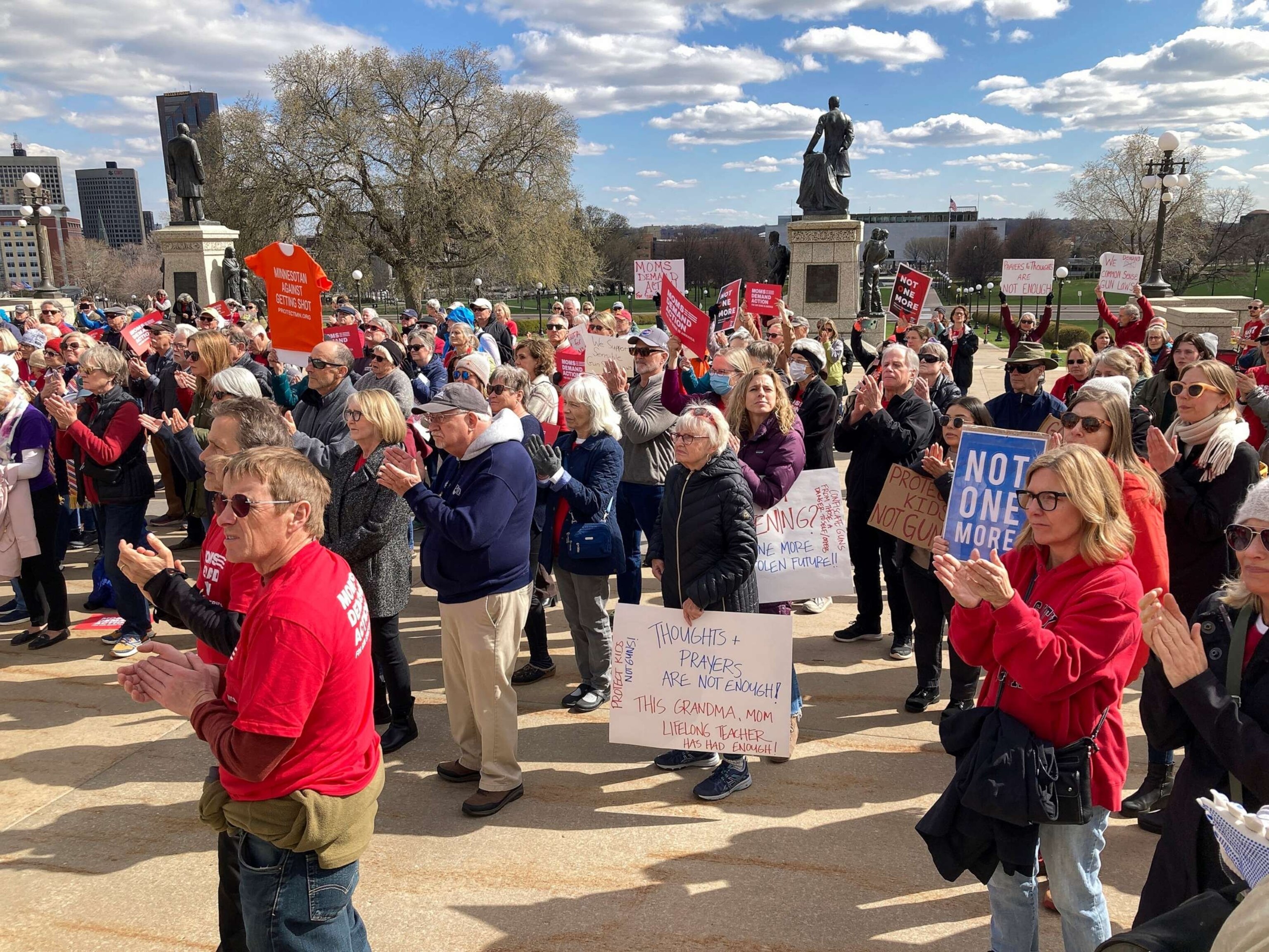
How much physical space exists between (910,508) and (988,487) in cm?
87

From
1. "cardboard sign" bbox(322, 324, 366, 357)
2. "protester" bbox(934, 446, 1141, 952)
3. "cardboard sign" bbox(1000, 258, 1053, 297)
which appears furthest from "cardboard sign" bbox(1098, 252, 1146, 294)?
"protester" bbox(934, 446, 1141, 952)

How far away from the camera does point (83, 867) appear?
12.9 ft

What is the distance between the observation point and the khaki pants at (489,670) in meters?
4.09

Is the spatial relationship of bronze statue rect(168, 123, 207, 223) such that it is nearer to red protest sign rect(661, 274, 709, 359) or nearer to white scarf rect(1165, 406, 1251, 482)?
red protest sign rect(661, 274, 709, 359)

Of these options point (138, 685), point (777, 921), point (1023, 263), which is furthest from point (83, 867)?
point (1023, 263)

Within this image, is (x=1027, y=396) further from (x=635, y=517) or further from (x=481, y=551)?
(x=481, y=551)

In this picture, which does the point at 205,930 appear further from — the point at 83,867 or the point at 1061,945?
the point at 1061,945

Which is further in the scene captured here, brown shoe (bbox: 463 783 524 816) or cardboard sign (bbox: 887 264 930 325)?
cardboard sign (bbox: 887 264 930 325)

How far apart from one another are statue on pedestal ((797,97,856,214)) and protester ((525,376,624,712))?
18095 millimetres

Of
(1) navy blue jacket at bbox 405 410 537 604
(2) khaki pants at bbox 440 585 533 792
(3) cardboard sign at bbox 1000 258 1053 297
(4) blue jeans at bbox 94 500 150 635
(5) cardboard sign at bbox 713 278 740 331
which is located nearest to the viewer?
(1) navy blue jacket at bbox 405 410 537 604

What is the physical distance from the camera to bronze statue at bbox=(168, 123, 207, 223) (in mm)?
22547

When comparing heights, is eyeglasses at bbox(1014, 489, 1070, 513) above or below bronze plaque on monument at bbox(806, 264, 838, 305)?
below

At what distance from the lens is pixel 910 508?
206 inches

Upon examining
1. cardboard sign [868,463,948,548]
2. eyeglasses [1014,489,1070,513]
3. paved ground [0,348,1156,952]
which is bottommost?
paved ground [0,348,1156,952]
